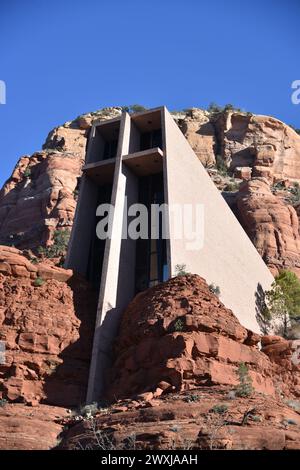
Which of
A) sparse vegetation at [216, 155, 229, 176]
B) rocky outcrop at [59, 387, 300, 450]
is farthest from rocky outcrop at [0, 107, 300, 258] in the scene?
rocky outcrop at [59, 387, 300, 450]

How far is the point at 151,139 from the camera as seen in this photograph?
29109 millimetres

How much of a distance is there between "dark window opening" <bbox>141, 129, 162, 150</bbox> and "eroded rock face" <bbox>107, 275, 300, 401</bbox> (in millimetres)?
9653

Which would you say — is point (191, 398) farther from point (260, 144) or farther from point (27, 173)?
point (260, 144)

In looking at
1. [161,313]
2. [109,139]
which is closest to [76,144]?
[109,139]

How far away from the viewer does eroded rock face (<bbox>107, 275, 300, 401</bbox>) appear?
1689 cm

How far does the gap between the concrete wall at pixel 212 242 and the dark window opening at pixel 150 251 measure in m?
1.27

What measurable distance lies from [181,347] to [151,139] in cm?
1415

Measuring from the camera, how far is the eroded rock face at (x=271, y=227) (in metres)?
43.7

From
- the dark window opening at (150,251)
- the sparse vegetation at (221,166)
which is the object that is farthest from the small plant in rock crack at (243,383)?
the sparse vegetation at (221,166)

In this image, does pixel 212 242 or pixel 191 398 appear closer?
pixel 191 398

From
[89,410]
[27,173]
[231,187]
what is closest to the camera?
[89,410]

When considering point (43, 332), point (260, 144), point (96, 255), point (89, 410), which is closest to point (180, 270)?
point (43, 332)

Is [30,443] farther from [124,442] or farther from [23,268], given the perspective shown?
[23,268]

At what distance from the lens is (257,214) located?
4509cm
